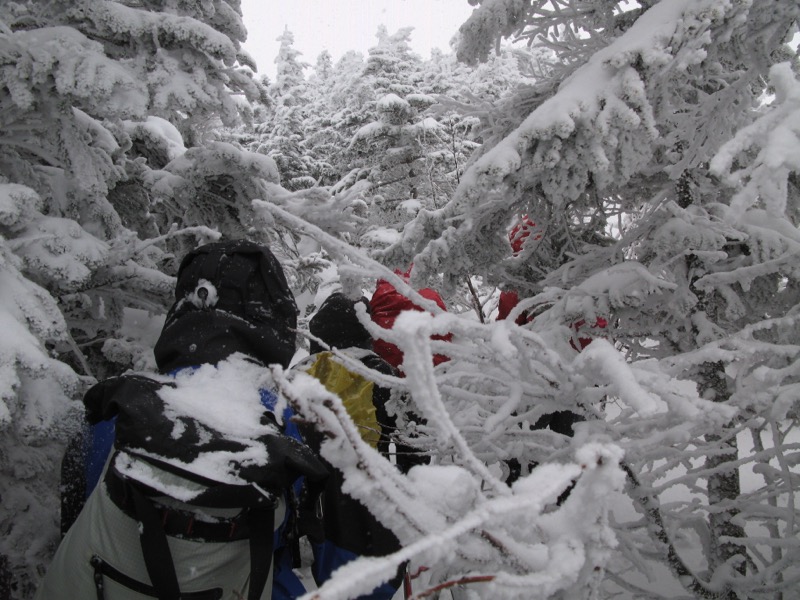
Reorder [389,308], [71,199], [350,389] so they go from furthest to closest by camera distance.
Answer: [389,308] → [71,199] → [350,389]

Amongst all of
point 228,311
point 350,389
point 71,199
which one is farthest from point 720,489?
point 71,199

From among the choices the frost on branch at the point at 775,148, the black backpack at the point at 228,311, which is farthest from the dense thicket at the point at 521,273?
the black backpack at the point at 228,311

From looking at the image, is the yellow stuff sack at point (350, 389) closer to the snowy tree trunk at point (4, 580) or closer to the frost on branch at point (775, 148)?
the snowy tree trunk at point (4, 580)

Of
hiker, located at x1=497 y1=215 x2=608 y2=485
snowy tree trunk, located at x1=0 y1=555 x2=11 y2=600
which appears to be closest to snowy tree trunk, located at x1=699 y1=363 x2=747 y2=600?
hiker, located at x1=497 y1=215 x2=608 y2=485

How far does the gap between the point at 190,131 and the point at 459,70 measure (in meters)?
24.8

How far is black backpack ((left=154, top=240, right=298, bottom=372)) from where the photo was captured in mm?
2020

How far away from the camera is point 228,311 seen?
2.17m

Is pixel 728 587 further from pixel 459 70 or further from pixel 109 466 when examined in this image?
pixel 459 70

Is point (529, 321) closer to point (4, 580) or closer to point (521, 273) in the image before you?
point (521, 273)

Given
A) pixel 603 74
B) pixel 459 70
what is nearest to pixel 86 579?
pixel 603 74

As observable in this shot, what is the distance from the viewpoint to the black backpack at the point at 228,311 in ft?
6.63

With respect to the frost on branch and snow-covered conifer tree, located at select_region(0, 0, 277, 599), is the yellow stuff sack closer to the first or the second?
snow-covered conifer tree, located at select_region(0, 0, 277, 599)

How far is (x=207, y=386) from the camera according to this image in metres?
1.81

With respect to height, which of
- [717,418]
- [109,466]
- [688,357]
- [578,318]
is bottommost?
[109,466]
